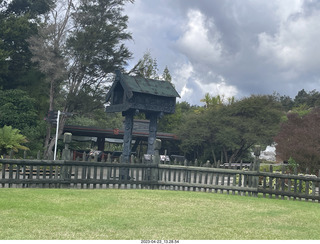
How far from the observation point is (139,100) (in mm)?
20156

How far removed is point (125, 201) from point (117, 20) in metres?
25.9

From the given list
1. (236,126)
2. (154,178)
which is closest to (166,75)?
(236,126)

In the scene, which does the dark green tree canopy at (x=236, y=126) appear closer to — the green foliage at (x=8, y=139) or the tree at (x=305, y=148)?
the tree at (x=305, y=148)

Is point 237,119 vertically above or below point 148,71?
below

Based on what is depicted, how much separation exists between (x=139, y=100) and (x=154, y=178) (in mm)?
5953

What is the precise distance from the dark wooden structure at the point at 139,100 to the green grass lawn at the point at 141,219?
9016mm

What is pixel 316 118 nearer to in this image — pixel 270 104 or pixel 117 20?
pixel 270 104

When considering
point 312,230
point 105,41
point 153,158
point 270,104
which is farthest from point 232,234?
point 270,104

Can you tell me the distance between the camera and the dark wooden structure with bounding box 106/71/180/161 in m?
20.1

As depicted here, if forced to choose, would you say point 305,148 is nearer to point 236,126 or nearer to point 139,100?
point 139,100

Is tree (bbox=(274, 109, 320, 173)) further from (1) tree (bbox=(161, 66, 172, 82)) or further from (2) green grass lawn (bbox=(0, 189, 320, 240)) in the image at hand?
(1) tree (bbox=(161, 66, 172, 82))

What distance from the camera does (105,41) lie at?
107ft

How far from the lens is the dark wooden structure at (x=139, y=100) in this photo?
790 inches

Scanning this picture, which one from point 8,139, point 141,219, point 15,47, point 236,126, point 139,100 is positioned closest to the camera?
point 141,219
